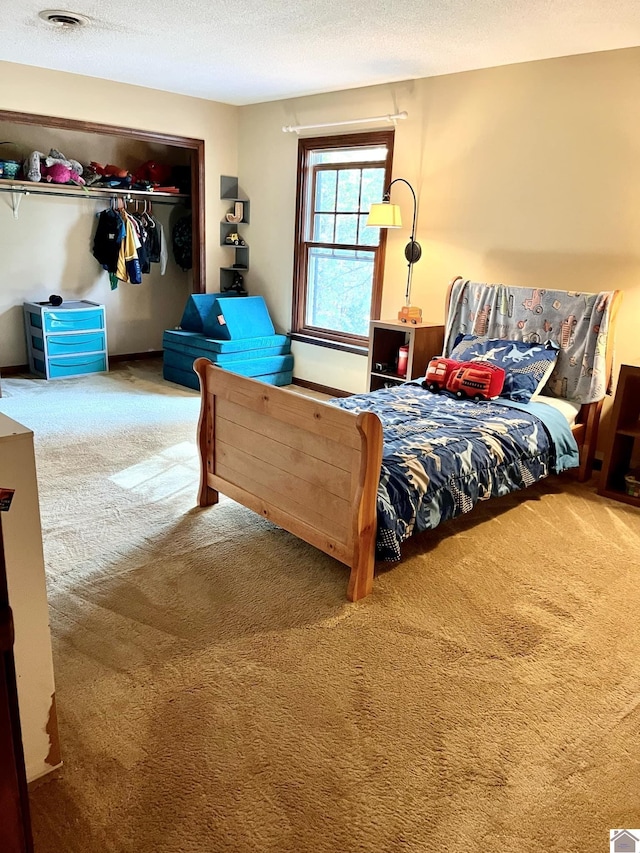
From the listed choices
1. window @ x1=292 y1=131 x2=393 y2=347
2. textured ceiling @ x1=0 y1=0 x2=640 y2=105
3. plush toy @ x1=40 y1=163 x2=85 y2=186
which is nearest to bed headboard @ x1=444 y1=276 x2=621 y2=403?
window @ x1=292 y1=131 x2=393 y2=347

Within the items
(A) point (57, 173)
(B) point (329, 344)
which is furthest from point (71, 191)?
(B) point (329, 344)

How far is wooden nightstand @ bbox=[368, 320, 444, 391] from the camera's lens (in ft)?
14.7

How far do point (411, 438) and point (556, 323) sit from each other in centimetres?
154

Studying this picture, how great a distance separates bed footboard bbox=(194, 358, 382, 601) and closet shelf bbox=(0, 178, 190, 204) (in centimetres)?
358

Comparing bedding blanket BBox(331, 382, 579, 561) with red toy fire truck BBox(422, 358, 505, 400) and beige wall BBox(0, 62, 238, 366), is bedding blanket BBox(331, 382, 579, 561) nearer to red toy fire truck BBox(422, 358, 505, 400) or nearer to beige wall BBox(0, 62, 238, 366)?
red toy fire truck BBox(422, 358, 505, 400)

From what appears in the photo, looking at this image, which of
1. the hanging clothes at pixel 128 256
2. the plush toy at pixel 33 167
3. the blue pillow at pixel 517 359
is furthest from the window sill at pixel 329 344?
the plush toy at pixel 33 167

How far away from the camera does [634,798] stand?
1.74m

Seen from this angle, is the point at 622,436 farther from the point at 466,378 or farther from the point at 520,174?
the point at 520,174

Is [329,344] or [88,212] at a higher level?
[88,212]

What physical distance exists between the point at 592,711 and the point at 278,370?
4.35 m

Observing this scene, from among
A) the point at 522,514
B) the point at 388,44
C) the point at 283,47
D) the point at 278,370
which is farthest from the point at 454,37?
the point at 278,370

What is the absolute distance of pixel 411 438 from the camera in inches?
120

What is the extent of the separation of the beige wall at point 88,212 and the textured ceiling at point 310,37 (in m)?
0.30

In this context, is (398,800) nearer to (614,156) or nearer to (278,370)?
(614,156)
